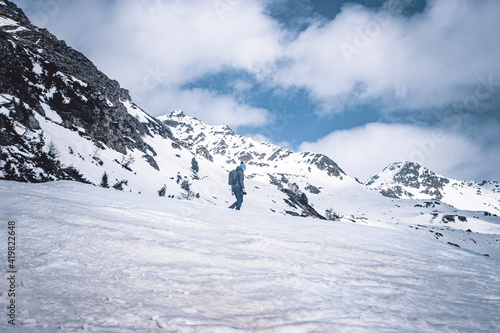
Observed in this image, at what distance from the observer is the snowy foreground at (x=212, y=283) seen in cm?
202

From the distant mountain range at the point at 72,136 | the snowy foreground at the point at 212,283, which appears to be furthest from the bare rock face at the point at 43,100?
the snowy foreground at the point at 212,283

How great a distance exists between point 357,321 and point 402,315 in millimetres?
704

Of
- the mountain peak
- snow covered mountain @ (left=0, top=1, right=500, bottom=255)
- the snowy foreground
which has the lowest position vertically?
the snowy foreground

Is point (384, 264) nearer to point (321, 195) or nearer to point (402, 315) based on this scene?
point (402, 315)

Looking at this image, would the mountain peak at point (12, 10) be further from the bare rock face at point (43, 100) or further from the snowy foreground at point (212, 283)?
the snowy foreground at point (212, 283)

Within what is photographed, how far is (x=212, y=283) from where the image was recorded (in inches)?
115

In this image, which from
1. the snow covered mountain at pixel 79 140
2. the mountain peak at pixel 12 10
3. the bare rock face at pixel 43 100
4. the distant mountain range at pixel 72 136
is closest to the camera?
the bare rock face at pixel 43 100

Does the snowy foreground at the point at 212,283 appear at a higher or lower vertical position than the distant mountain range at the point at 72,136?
lower

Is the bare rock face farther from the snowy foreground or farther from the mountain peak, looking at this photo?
the snowy foreground

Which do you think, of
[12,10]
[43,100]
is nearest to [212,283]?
[43,100]

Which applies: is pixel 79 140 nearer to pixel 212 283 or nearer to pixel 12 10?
pixel 212 283

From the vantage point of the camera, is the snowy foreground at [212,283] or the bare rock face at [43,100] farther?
the bare rock face at [43,100]

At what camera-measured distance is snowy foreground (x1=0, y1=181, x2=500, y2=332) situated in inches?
79.5

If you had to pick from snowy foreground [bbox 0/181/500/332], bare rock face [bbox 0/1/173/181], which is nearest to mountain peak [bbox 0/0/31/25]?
bare rock face [bbox 0/1/173/181]
